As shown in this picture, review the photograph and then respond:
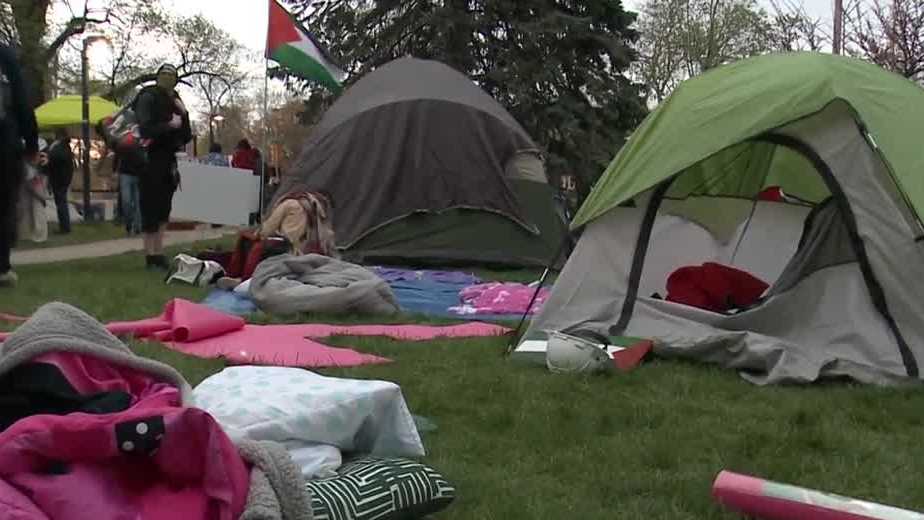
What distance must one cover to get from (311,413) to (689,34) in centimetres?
3057

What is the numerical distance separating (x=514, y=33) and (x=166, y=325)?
12.4 meters

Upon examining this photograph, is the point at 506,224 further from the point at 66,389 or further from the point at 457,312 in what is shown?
the point at 66,389

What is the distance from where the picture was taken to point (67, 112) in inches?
731

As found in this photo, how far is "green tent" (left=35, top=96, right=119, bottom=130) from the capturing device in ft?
59.6

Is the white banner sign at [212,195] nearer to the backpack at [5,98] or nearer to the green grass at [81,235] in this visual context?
the green grass at [81,235]

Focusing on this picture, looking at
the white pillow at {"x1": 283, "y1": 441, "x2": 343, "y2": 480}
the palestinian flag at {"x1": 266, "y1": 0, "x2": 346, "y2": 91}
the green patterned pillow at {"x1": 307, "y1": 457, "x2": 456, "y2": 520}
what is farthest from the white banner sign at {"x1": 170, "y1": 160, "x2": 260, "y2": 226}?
the green patterned pillow at {"x1": 307, "y1": 457, "x2": 456, "y2": 520}

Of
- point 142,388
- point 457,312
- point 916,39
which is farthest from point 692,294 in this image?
point 916,39

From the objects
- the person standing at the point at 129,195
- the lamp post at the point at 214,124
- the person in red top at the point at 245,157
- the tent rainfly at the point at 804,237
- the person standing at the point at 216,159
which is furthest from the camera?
the lamp post at the point at 214,124

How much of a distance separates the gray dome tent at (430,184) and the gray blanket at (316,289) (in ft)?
9.24

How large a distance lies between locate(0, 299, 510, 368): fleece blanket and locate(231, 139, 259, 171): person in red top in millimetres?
9436

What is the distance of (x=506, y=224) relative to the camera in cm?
982

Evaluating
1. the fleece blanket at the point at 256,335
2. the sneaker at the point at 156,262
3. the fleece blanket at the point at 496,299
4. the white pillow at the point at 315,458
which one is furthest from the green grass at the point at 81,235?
the white pillow at the point at 315,458

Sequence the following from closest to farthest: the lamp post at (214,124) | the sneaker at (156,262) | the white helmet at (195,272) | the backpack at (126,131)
Answer: the white helmet at (195,272) < the backpack at (126,131) < the sneaker at (156,262) < the lamp post at (214,124)

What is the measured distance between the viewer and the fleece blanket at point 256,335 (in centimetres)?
460
